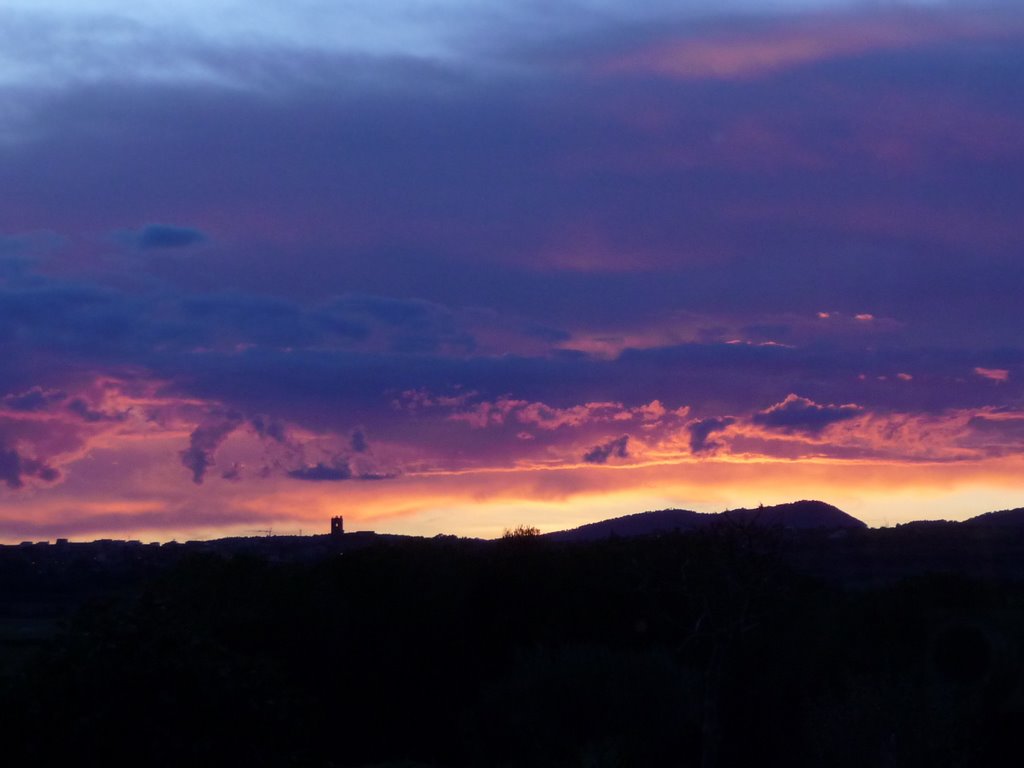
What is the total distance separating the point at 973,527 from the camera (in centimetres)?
8719

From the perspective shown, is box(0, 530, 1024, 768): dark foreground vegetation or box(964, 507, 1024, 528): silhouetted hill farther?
box(964, 507, 1024, 528): silhouetted hill

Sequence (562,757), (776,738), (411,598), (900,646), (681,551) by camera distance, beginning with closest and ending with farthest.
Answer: (562,757) → (776,738) → (900,646) → (411,598) → (681,551)

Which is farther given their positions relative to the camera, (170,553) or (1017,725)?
(170,553)

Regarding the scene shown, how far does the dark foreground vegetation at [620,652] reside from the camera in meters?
27.5

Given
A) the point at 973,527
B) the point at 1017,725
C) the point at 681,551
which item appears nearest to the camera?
the point at 1017,725

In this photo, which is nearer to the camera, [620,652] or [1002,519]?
[620,652]

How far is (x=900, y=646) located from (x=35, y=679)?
2844 centimetres

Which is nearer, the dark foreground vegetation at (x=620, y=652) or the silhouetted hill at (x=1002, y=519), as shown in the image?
the dark foreground vegetation at (x=620, y=652)

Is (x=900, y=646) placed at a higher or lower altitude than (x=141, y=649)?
lower

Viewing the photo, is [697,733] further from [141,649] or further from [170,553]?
[170,553]

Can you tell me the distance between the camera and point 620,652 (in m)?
31.2

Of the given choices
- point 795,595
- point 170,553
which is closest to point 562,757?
point 795,595

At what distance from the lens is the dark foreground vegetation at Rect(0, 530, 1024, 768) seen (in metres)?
27.5

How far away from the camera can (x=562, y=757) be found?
27219mm
